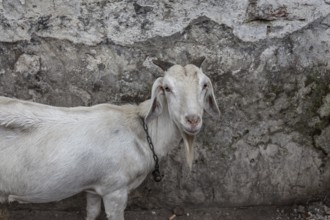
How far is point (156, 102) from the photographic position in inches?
144

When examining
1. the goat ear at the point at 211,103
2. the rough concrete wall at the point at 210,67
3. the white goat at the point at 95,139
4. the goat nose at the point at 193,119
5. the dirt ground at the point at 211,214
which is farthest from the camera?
the dirt ground at the point at 211,214

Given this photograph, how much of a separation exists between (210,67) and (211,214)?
127 cm

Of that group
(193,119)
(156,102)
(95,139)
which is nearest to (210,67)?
(156,102)

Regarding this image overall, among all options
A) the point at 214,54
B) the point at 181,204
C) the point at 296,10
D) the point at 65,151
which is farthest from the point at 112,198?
the point at 296,10

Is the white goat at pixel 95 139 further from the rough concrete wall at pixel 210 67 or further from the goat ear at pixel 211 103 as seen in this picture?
the rough concrete wall at pixel 210 67

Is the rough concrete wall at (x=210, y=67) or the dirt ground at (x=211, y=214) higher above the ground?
the rough concrete wall at (x=210, y=67)

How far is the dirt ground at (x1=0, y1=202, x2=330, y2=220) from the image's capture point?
4.61 meters

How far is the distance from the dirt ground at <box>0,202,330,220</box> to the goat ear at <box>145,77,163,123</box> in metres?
1.23

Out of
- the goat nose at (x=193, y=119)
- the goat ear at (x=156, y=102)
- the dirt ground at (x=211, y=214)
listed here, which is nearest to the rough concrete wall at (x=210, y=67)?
the dirt ground at (x=211, y=214)

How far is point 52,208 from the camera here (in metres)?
4.62

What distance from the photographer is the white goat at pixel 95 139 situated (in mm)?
3549

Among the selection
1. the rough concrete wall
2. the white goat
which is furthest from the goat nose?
the rough concrete wall

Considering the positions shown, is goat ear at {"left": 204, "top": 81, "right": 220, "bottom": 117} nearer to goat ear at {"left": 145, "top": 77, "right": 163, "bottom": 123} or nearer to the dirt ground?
goat ear at {"left": 145, "top": 77, "right": 163, "bottom": 123}

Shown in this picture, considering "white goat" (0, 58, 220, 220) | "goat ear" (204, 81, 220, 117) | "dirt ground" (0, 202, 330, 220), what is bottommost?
"dirt ground" (0, 202, 330, 220)
